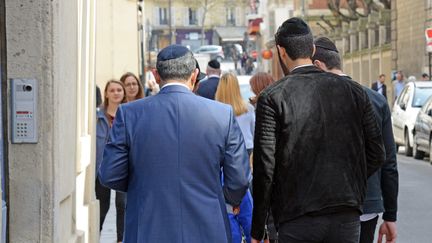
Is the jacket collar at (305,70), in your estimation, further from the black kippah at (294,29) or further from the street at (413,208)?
the street at (413,208)

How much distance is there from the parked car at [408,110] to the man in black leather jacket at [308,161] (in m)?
20.0

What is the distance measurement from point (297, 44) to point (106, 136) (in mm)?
5147

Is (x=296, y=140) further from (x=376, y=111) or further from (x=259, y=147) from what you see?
(x=376, y=111)

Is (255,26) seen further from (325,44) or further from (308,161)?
(308,161)

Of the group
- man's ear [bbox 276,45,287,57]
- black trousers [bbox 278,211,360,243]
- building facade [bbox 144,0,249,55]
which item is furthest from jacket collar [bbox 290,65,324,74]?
building facade [bbox 144,0,249,55]

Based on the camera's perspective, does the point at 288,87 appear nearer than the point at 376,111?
Yes

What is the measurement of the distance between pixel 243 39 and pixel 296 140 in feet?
378

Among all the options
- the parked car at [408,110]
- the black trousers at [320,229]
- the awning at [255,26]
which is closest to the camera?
the black trousers at [320,229]

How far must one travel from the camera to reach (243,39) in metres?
121

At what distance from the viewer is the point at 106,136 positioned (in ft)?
35.3

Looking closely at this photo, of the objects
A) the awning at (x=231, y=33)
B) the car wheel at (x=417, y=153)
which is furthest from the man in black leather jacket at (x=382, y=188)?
the awning at (x=231, y=33)

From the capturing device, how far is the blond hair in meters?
10.5

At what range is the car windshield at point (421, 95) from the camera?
26875mm

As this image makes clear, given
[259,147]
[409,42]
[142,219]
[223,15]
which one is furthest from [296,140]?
[223,15]
